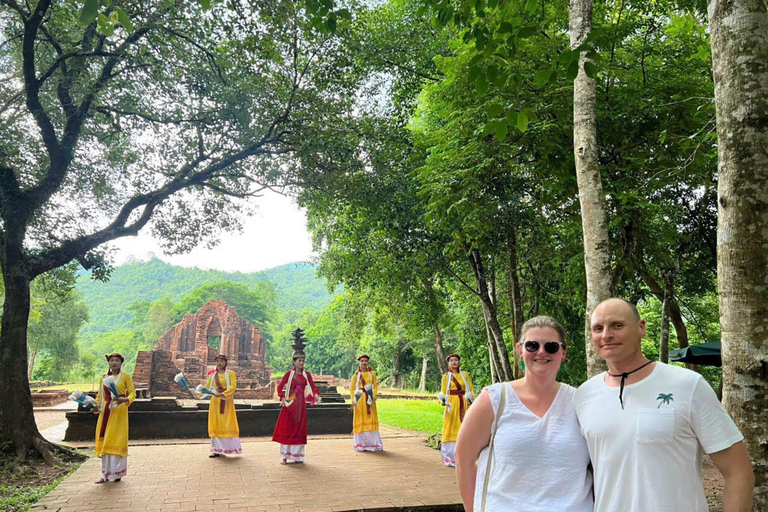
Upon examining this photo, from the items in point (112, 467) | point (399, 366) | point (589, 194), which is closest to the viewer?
point (589, 194)

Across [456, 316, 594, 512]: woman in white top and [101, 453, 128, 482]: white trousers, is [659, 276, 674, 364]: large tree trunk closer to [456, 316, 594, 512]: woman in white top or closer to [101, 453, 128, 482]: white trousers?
[101, 453, 128, 482]: white trousers

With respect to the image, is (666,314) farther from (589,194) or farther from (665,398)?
(665,398)

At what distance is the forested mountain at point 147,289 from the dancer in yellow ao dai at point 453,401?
85408 mm

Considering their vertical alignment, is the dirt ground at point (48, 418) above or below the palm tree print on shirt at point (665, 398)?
below

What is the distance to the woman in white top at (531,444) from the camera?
2.05m

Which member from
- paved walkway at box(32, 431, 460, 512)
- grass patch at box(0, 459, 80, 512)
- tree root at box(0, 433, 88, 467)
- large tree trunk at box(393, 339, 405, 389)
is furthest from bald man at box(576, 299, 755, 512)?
large tree trunk at box(393, 339, 405, 389)

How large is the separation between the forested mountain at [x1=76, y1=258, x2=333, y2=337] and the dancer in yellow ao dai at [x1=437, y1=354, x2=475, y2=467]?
85.4 metres

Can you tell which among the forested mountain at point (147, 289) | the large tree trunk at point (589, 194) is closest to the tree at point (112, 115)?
the large tree trunk at point (589, 194)

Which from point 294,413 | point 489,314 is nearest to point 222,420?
point 294,413

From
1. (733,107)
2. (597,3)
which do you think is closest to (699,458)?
(733,107)

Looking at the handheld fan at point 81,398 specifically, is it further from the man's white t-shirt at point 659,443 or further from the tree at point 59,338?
the tree at point 59,338

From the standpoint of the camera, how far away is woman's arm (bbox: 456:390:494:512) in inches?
87.7

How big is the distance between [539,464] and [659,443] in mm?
432

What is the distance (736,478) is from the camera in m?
1.93
